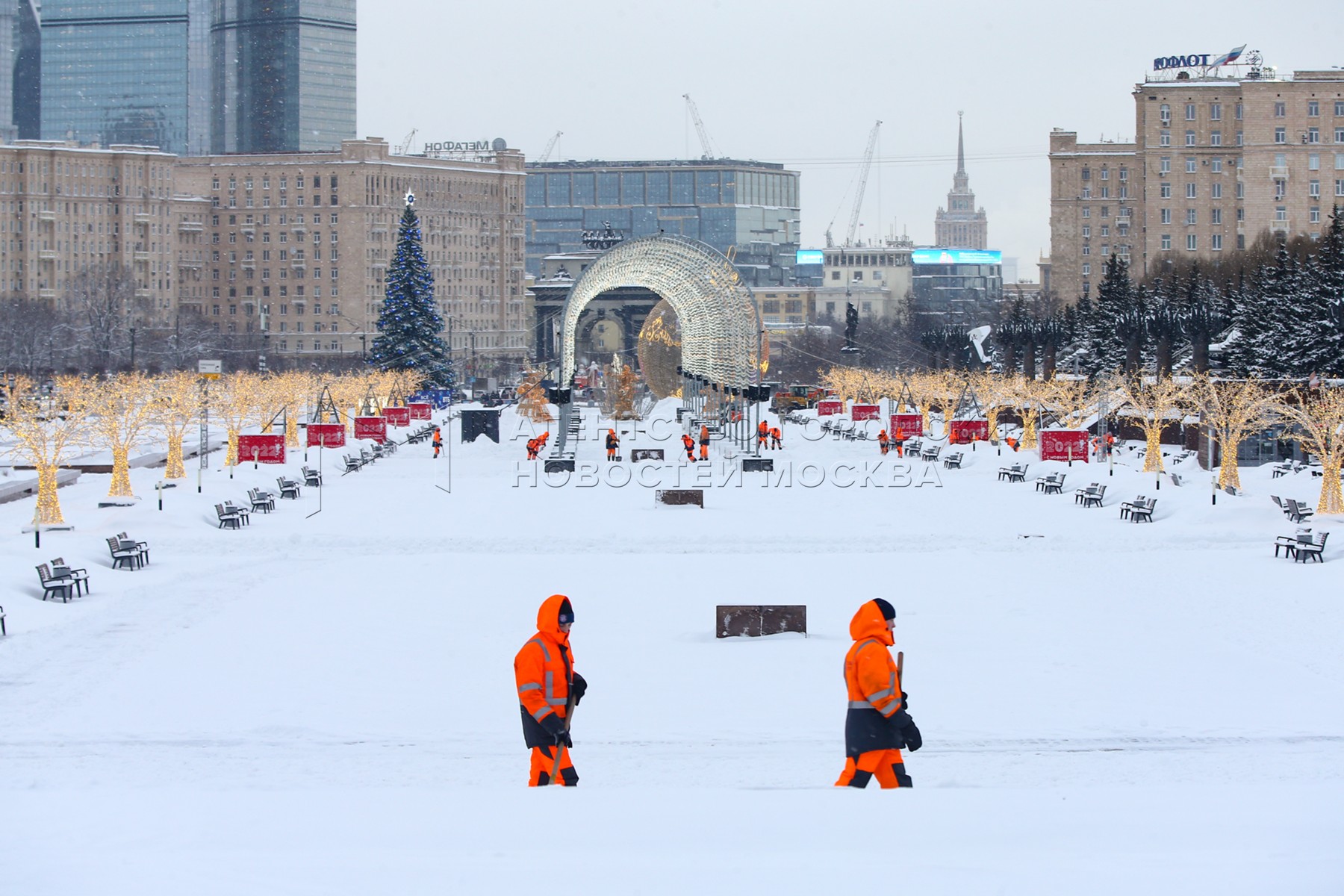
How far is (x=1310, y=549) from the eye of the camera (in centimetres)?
2122

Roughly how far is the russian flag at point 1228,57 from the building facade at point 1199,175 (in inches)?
49.6

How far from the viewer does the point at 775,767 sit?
1102 cm

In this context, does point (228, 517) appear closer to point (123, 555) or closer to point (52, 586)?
point (123, 555)

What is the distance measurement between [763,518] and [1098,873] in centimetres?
2036

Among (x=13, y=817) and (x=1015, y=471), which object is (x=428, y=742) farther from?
(x=1015, y=471)

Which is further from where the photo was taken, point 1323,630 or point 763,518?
point 763,518

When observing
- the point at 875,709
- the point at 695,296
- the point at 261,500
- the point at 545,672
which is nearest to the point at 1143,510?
the point at 261,500

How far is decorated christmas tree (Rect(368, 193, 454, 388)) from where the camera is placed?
7612cm

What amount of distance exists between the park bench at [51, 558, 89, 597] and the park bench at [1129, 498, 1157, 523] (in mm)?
17153

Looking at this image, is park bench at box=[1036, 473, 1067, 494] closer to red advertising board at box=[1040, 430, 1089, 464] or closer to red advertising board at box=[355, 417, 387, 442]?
red advertising board at box=[1040, 430, 1089, 464]

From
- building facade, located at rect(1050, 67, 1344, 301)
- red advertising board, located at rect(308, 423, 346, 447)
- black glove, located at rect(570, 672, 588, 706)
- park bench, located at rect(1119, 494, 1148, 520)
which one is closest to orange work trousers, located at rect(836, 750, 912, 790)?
black glove, located at rect(570, 672, 588, 706)

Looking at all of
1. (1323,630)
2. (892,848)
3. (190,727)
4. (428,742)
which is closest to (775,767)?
(428,742)

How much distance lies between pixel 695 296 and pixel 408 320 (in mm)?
28722

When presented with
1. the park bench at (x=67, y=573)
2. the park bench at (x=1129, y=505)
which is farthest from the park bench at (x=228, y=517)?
the park bench at (x=1129, y=505)
